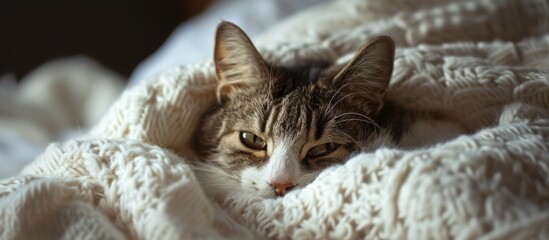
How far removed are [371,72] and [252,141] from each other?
0.29 metres

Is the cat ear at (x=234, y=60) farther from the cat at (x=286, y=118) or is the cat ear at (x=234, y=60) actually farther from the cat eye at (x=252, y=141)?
the cat eye at (x=252, y=141)

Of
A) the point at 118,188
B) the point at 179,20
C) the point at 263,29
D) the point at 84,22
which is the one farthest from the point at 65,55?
the point at 118,188

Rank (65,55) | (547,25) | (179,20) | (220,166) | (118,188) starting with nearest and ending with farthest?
(118,188) < (220,166) < (547,25) < (65,55) < (179,20)

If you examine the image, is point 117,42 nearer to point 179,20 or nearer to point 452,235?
point 179,20

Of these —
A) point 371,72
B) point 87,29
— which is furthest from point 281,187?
point 87,29

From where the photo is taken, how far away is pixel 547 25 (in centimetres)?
138

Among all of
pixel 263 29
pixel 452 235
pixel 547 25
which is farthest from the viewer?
pixel 263 29

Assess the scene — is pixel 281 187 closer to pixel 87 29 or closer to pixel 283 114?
pixel 283 114

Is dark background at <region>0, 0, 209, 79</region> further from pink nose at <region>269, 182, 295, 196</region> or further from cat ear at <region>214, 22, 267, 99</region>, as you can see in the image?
pink nose at <region>269, 182, 295, 196</region>

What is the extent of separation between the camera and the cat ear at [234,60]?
3.49 feet

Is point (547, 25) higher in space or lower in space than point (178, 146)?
lower

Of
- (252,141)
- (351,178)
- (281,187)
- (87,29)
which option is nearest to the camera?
(351,178)

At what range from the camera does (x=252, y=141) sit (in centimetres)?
106

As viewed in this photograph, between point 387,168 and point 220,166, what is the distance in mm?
422
